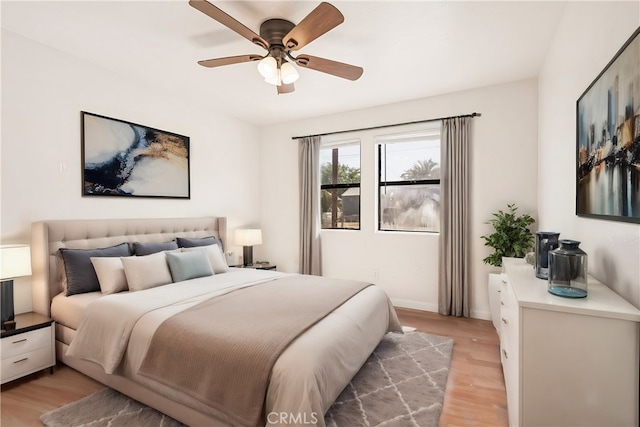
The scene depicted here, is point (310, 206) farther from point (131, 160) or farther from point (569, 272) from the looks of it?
point (569, 272)

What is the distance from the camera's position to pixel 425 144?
4.09 meters

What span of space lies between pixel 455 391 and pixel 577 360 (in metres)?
1.17

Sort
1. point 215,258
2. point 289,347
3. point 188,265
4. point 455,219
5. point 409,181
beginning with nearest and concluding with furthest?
point 289,347 < point 188,265 < point 215,258 < point 455,219 < point 409,181

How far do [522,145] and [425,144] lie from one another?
1.10 metres

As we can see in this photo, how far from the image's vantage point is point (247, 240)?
4434 millimetres

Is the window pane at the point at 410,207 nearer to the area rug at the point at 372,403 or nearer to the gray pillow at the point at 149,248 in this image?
the area rug at the point at 372,403

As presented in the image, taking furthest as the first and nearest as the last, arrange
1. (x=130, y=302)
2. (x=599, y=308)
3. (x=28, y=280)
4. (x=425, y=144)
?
1. (x=425, y=144)
2. (x=28, y=280)
3. (x=130, y=302)
4. (x=599, y=308)

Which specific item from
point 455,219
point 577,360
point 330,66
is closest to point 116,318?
point 330,66

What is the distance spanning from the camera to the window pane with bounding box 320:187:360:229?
14.8 feet

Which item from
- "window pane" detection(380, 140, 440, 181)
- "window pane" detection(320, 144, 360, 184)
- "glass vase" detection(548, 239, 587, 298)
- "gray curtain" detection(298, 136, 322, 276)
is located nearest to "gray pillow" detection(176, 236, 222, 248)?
"gray curtain" detection(298, 136, 322, 276)

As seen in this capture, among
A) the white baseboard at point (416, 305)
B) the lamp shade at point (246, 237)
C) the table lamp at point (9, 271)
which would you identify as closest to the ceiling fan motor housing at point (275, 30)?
the table lamp at point (9, 271)

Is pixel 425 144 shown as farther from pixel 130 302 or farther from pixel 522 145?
pixel 130 302

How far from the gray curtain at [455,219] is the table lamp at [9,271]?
4.04 meters

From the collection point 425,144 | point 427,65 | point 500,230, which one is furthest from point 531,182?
point 427,65
